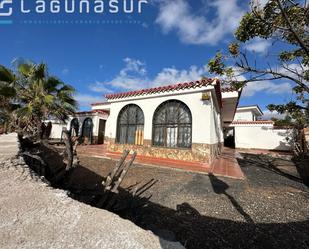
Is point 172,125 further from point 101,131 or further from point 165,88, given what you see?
point 101,131

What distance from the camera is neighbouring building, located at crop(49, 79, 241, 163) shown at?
8648 mm

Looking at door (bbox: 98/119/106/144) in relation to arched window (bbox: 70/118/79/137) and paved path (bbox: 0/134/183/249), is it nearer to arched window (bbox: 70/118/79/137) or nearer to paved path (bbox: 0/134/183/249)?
arched window (bbox: 70/118/79/137)

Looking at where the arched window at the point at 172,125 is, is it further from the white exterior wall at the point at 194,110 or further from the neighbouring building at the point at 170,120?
the white exterior wall at the point at 194,110

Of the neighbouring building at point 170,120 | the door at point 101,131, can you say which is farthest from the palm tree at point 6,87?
the door at point 101,131

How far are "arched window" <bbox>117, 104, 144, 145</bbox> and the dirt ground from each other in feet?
11.8

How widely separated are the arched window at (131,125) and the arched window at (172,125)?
913 mm

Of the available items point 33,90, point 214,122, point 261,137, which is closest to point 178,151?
point 214,122

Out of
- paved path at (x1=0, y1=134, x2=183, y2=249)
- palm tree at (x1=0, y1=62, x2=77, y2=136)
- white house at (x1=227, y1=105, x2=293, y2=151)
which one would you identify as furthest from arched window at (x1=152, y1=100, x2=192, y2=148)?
white house at (x1=227, y1=105, x2=293, y2=151)

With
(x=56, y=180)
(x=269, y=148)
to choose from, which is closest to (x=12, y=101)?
(x=56, y=180)

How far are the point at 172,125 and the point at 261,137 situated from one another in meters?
13.6

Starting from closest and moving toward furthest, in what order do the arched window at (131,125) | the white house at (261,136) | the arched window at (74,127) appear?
1. the arched window at (131,125)
2. the white house at (261,136)
3. the arched window at (74,127)

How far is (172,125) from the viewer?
9.53 metres

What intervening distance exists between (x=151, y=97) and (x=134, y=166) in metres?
3.74

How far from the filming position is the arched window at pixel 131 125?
10539 mm
